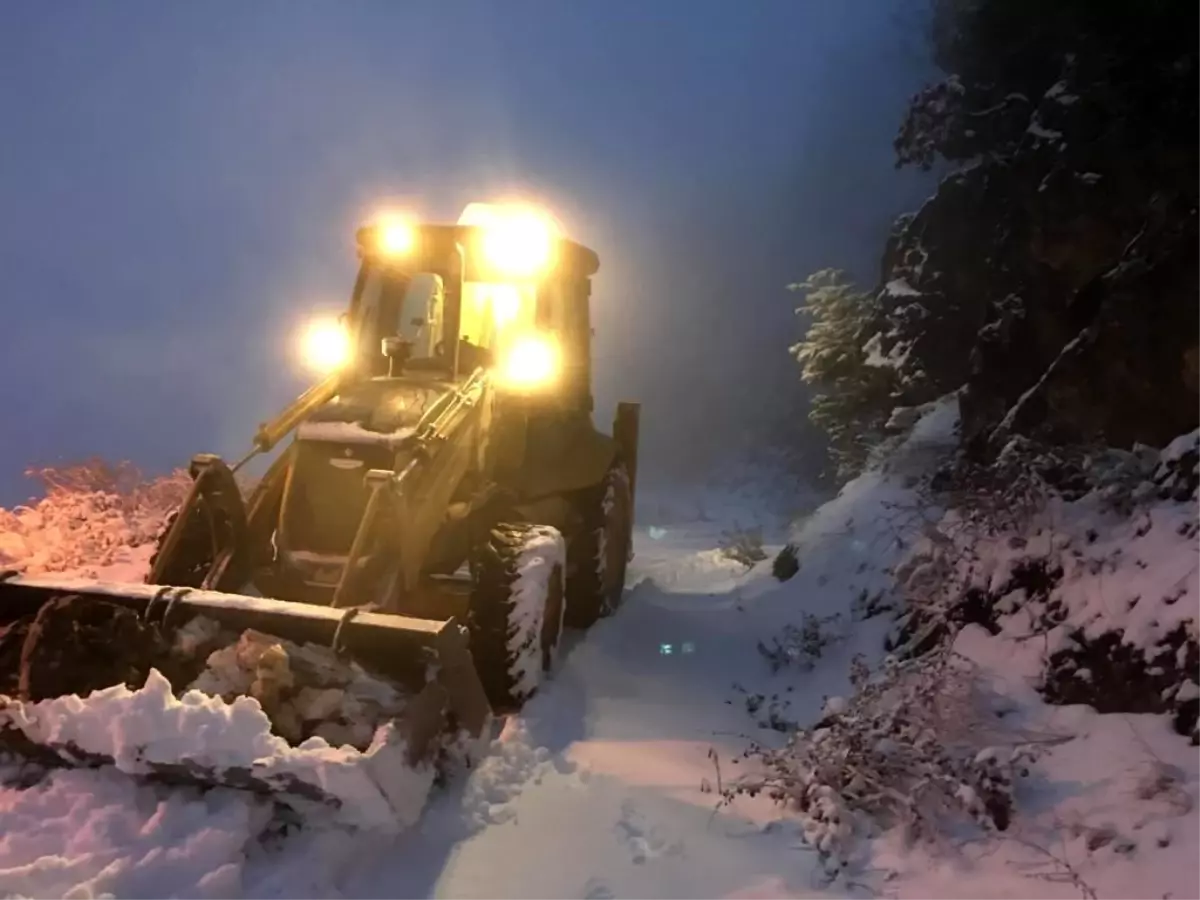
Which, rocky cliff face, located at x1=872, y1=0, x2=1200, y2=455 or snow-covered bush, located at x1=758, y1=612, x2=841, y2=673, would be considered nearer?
rocky cliff face, located at x1=872, y1=0, x2=1200, y2=455

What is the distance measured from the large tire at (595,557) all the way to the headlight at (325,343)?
2.15 metres

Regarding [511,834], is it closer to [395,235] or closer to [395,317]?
[395,235]

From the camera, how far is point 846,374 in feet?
50.6

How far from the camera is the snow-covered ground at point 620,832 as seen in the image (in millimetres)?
2973

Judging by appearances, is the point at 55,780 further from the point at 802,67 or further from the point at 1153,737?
the point at 802,67

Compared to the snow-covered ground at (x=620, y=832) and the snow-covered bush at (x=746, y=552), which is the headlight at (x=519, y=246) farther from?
the snow-covered bush at (x=746, y=552)

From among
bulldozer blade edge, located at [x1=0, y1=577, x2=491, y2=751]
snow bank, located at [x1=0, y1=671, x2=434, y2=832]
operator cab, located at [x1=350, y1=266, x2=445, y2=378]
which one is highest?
operator cab, located at [x1=350, y1=266, x2=445, y2=378]

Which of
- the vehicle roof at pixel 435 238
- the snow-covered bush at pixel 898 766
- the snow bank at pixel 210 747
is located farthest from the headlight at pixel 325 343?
the snow-covered bush at pixel 898 766

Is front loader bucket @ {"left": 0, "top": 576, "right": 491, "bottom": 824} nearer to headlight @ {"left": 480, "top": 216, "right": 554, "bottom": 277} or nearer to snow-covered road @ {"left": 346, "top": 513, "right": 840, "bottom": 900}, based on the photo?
snow-covered road @ {"left": 346, "top": 513, "right": 840, "bottom": 900}

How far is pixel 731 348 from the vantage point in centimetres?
5325

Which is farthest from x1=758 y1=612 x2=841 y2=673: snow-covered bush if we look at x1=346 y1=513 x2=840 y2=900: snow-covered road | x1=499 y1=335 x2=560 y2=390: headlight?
x1=499 y1=335 x2=560 y2=390: headlight

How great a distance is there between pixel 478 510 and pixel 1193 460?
4.07 m

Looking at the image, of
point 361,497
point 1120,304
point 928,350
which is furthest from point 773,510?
point 361,497

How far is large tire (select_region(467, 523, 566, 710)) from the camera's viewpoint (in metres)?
4.75
